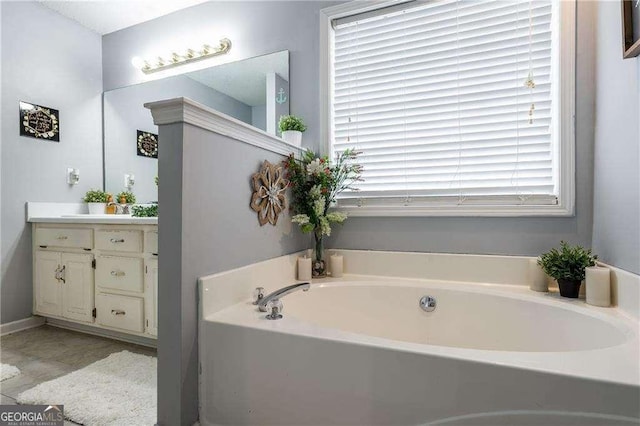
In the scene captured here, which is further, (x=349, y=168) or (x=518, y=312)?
(x=349, y=168)

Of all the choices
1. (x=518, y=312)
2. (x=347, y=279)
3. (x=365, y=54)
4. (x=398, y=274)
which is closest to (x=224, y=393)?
(x=347, y=279)

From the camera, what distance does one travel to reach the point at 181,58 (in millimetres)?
2576

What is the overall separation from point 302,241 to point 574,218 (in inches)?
55.6

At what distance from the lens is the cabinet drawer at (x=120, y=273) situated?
6.84ft

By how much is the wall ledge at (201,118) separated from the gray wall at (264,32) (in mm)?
676

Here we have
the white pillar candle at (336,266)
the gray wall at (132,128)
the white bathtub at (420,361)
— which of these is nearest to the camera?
the white bathtub at (420,361)

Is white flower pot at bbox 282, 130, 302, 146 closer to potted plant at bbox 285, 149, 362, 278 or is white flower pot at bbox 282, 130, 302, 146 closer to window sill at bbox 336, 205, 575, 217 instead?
potted plant at bbox 285, 149, 362, 278

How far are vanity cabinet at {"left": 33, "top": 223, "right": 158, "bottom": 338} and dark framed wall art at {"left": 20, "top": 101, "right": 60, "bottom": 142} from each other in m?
0.71

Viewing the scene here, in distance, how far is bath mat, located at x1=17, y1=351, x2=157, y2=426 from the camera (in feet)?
4.66

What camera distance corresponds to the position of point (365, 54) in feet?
6.53

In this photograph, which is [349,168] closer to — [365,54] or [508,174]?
[365,54]

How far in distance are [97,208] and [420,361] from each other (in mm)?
2985

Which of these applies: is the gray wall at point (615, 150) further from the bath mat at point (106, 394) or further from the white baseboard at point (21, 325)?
the white baseboard at point (21, 325)

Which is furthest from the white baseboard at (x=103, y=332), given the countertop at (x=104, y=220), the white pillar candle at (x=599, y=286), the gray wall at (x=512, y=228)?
the white pillar candle at (x=599, y=286)
